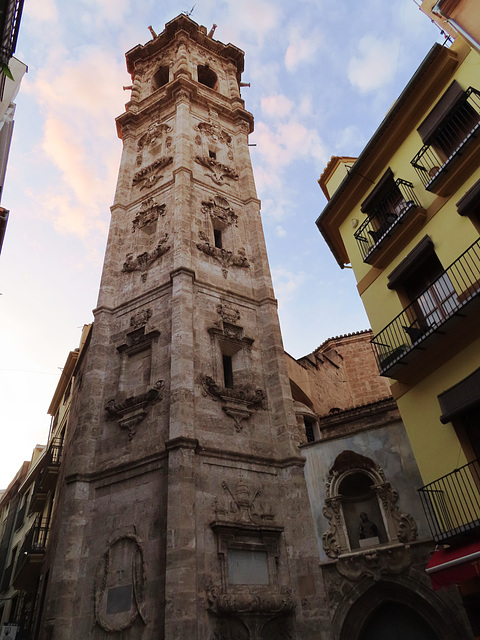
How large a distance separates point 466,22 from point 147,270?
39.2 feet

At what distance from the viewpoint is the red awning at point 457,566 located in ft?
27.6

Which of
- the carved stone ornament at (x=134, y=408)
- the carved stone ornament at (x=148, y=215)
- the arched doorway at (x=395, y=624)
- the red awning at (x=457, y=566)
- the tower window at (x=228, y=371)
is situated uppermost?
the carved stone ornament at (x=148, y=215)

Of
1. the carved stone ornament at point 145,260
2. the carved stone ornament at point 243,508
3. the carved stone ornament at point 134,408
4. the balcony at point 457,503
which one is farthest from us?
the carved stone ornament at point 145,260

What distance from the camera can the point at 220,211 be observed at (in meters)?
20.6

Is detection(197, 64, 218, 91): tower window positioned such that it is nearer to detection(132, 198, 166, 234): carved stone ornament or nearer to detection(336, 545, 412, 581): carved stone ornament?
detection(132, 198, 166, 234): carved stone ornament

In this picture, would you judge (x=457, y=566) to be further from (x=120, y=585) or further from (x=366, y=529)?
(x=120, y=585)

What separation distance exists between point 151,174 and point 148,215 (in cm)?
297

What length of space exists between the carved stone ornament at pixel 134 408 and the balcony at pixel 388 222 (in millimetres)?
6843

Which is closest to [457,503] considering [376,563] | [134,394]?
[376,563]

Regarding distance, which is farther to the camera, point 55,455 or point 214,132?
point 214,132

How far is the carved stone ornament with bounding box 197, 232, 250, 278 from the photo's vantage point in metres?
18.5

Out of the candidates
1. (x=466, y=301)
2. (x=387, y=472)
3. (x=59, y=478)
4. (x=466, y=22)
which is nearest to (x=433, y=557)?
(x=387, y=472)

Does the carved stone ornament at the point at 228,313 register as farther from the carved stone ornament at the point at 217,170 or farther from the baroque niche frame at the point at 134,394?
the carved stone ornament at the point at 217,170

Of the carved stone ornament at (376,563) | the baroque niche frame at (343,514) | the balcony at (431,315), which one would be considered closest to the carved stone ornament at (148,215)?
the balcony at (431,315)
